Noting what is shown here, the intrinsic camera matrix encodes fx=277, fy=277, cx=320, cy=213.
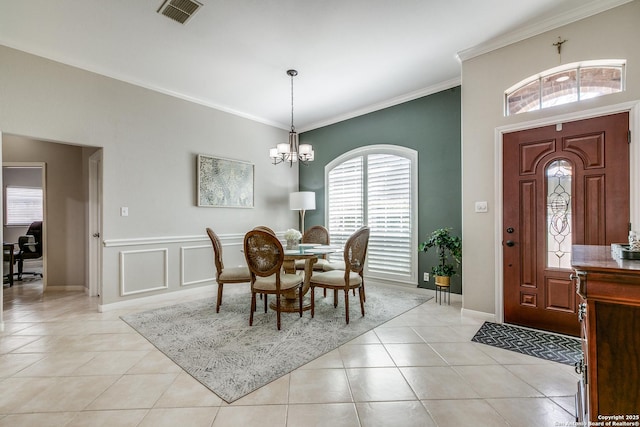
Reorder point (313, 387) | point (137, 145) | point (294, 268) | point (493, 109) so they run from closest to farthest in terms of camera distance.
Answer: point (313, 387), point (493, 109), point (294, 268), point (137, 145)

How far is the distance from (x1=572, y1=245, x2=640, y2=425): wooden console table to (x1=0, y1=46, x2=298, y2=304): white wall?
4.55 metres

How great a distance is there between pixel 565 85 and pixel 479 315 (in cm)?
257

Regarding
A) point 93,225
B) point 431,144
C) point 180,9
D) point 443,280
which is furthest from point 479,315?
point 93,225

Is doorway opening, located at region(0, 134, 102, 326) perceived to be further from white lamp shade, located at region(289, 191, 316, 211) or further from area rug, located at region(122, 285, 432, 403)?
white lamp shade, located at region(289, 191, 316, 211)

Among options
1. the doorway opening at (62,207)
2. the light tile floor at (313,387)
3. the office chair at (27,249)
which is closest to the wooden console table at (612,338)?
the light tile floor at (313,387)

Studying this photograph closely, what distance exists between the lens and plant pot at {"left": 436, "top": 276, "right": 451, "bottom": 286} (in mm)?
3732

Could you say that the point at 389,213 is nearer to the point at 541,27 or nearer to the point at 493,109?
the point at 493,109

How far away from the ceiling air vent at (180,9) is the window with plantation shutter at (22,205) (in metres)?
7.54

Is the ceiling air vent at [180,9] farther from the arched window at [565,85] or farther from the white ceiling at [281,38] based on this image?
the arched window at [565,85]

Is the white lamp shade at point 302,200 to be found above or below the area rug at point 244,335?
above

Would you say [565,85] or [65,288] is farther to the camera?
[65,288]

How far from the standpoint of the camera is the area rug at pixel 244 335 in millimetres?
2082

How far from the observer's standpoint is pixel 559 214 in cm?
273

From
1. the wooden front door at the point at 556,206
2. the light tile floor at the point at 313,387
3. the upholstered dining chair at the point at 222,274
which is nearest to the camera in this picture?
the light tile floor at the point at 313,387
